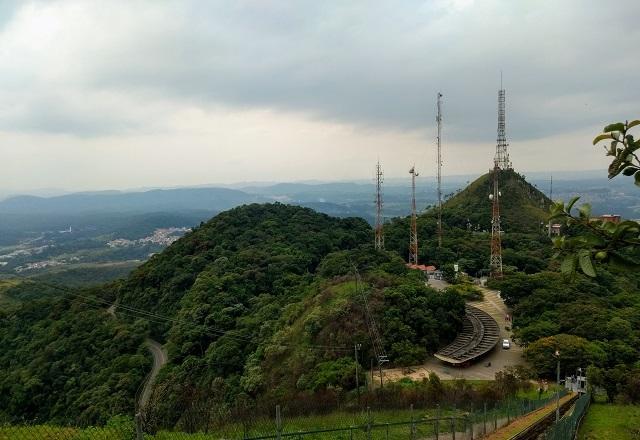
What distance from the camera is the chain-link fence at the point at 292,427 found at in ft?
26.2

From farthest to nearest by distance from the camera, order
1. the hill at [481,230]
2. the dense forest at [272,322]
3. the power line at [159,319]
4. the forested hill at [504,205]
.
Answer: the forested hill at [504,205] → the hill at [481,230] → the power line at [159,319] → the dense forest at [272,322]

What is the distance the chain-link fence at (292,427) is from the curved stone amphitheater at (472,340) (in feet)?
30.3

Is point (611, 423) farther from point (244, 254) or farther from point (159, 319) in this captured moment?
point (159, 319)

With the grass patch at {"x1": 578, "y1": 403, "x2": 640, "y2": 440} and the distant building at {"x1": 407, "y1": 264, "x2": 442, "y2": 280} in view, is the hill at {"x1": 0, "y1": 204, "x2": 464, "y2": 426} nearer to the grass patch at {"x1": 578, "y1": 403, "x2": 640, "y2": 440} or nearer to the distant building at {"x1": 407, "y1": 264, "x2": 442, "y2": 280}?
the distant building at {"x1": 407, "y1": 264, "x2": 442, "y2": 280}

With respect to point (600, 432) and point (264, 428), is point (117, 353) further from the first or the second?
point (600, 432)

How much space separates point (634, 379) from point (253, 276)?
96.6 feet

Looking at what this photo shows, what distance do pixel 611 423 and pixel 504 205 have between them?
6023 centimetres

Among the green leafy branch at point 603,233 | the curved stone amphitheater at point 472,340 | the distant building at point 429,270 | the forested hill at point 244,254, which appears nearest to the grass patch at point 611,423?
the curved stone amphitheater at point 472,340

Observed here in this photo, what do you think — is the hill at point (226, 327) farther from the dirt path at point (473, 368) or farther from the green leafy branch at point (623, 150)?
the green leafy branch at point (623, 150)

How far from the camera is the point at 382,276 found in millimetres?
33094

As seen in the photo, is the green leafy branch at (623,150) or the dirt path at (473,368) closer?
the green leafy branch at (623,150)

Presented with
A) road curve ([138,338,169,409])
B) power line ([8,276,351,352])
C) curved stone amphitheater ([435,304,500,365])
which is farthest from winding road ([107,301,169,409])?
curved stone amphitheater ([435,304,500,365])

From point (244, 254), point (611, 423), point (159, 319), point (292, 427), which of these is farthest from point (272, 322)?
point (611, 423)

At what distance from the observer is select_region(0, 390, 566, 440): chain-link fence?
8.00 meters
